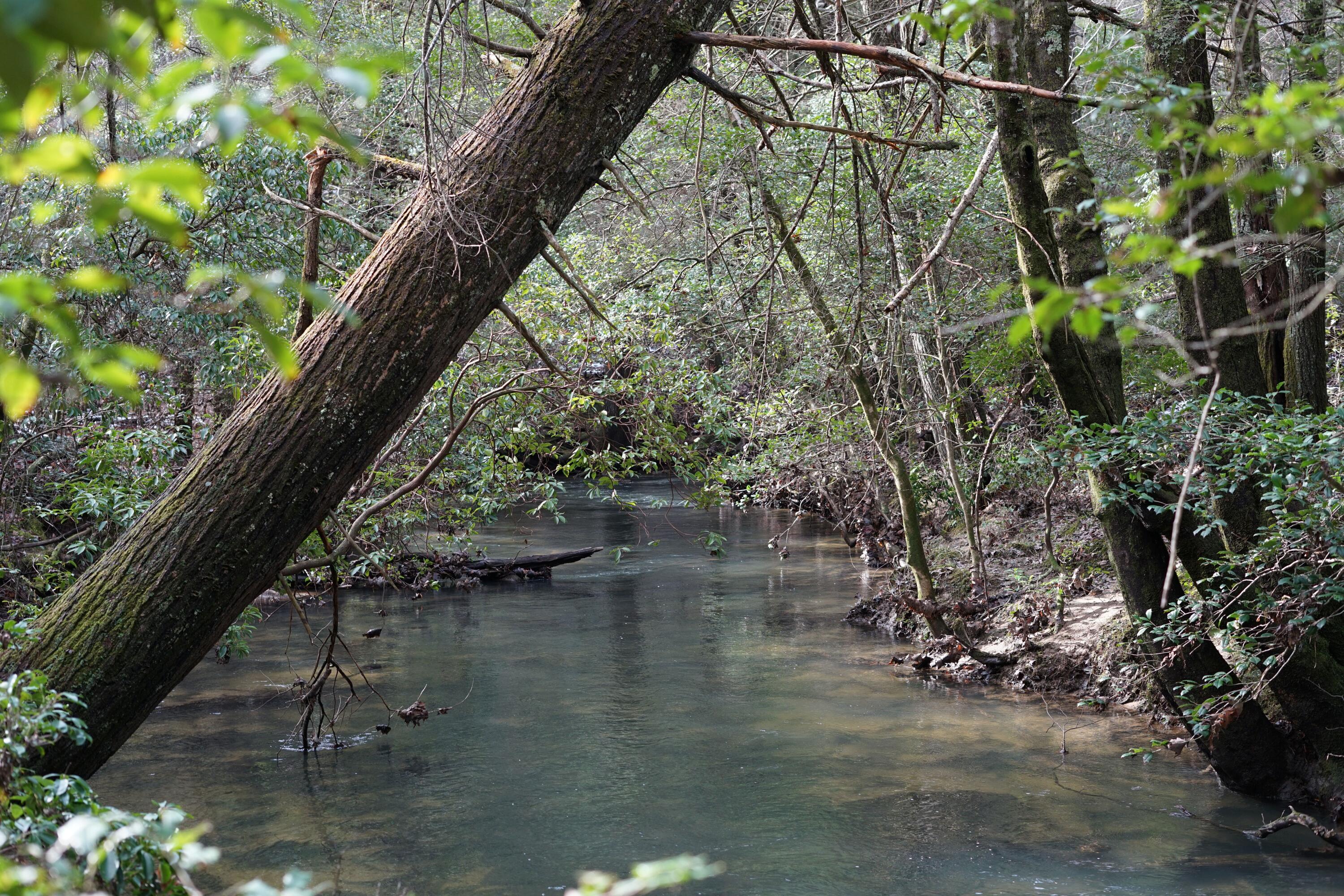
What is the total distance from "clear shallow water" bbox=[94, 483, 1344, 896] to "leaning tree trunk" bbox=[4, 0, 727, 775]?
143 centimetres

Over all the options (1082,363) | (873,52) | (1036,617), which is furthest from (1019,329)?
(1036,617)

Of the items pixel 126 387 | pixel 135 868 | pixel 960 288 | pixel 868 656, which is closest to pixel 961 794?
pixel 868 656

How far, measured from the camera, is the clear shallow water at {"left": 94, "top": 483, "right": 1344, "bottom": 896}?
19.2ft

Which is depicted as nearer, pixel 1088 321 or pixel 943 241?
pixel 1088 321

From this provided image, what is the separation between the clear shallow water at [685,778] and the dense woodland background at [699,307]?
2.77ft

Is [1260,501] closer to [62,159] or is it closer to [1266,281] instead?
[1266,281]

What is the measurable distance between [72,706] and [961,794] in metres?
5.64

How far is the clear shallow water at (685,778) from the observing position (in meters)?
5.86

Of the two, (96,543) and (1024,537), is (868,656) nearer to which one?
(1024,537)

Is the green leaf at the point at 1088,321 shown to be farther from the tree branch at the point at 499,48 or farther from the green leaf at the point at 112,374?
the tree branch at the point at 499,48

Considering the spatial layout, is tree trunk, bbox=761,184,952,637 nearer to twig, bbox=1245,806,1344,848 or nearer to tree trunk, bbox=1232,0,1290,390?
tree trunk, bbox=1232,0,1290,390

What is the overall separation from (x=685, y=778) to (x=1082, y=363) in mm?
3775

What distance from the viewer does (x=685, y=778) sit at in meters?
7.22

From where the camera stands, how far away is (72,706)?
8.78ft
